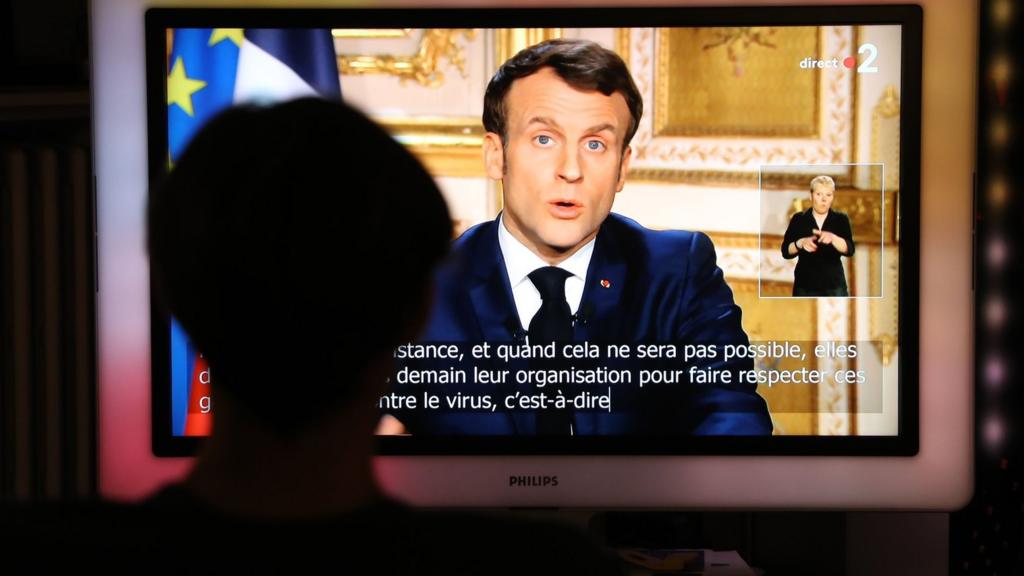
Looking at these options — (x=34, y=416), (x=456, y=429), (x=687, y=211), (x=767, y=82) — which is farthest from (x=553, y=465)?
(x=34, y=416)

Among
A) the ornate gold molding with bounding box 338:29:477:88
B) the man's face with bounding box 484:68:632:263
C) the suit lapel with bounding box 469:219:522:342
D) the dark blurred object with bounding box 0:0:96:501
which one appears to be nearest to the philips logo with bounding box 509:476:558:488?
the suit lapel with bounding box 469:219:522:342

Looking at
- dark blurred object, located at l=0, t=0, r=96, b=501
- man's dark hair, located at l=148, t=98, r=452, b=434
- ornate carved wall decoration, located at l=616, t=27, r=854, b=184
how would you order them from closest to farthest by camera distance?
1. man's dark hair, located at l=148, t=98, r=452, b=434
2. ornate carved wall decoration, located at l=616, t=27, r=854, b=184
3. dark blurred object, located at l=0, t=0, r=96, b=501

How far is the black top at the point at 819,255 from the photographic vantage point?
5.04 feet

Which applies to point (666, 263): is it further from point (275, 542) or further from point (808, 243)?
point (275, 542)

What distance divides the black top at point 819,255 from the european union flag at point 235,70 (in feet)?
2.35

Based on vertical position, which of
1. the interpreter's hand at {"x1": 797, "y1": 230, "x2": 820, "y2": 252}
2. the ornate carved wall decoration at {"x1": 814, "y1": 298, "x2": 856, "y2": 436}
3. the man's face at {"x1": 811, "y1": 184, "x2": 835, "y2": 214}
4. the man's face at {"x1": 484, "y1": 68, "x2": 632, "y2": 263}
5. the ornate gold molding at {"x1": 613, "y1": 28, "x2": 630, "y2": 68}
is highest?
the ornate gold molding at {"x1": 613, "y1": 28, "x2": 630, "y2": 68}

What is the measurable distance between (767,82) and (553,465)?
656mm

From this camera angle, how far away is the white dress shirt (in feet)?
5.11

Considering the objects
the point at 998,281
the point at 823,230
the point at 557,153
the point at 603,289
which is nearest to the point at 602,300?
the point at 603,289

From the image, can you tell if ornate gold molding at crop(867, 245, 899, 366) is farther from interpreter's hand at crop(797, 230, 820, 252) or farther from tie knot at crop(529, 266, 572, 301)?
tie knot at crop(529, 266, 572, 301)

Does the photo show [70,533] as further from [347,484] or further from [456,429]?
[456,429]

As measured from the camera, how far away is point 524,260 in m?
1.56

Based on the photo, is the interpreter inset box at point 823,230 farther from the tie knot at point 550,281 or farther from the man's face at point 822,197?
the tie knot at point 550,281

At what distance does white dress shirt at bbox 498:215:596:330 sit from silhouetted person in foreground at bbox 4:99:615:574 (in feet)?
2.79
